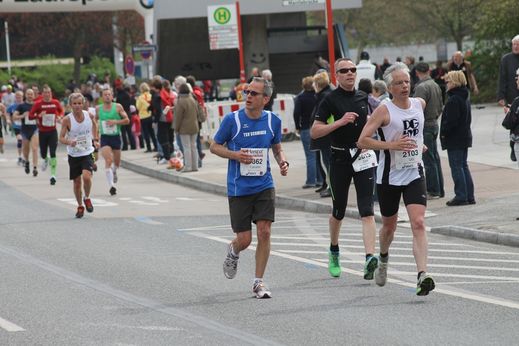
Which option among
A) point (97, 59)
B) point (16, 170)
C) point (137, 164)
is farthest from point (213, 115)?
point (97, 59)

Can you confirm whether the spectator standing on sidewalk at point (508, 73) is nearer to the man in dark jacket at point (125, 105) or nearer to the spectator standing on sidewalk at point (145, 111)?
the spectator standing on sidewalk at point (145, 111)

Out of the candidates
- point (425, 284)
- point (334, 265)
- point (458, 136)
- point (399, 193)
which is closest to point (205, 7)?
point (458, 136)

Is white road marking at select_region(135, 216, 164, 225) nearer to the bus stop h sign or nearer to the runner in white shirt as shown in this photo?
the runner in white shirt

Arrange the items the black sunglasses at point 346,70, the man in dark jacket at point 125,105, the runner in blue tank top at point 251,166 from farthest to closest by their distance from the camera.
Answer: the man in dark jacket at point 125,105
the black sunglasses at point 346,70
the runner in blue tank top at point 251,166

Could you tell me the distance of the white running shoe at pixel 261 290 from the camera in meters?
11.5

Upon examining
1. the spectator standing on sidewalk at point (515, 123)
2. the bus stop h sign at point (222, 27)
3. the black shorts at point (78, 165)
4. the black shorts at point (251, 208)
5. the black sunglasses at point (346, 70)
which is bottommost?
the black shorts at point (78, 165)

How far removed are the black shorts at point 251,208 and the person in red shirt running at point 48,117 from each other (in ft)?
46.9

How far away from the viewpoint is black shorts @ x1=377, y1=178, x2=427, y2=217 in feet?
37.6

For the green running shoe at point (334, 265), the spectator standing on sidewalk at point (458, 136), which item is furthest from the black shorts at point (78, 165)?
the green running shoe at point (334, 265)

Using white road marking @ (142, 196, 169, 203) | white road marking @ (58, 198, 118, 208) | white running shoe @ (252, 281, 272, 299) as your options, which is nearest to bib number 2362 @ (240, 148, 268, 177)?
white running shoe @ (252, 281, 272, 299)

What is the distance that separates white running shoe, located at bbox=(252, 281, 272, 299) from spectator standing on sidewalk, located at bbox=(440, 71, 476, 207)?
7.07m

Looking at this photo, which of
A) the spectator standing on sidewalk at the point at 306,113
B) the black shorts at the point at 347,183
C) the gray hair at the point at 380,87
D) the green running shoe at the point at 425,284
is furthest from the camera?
the spectator standing on sidewalk at the point at 306,113

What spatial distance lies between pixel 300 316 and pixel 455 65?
19214mm

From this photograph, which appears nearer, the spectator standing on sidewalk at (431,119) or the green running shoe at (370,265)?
the green running shoe at (370,265)
